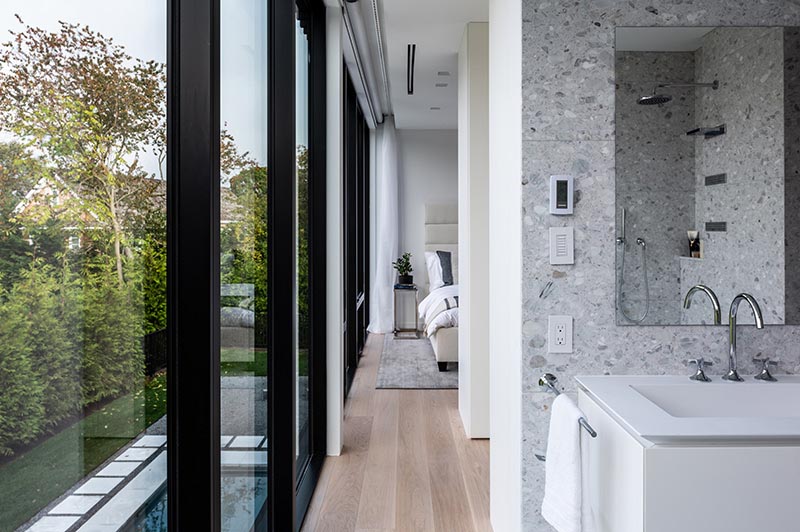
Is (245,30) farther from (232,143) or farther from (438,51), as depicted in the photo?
(438,51)

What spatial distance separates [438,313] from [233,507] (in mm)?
4161

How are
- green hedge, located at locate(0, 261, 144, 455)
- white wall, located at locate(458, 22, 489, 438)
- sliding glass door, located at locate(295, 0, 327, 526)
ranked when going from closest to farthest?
green hedge, located at locate(0, 261, 144, 455) → sliding glass door, located at locate(295, 0, 327, 526) → white wall, located at locate(458, 22, 489, 438)

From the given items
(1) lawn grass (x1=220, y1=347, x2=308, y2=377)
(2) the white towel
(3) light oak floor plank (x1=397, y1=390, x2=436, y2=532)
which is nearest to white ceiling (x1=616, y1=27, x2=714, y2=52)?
(2) the white towel

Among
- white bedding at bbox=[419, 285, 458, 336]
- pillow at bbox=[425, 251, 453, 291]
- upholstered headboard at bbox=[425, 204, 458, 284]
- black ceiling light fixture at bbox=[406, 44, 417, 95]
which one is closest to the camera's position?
black ceiling light fixture at bbox=[406, 44, 417, 95]

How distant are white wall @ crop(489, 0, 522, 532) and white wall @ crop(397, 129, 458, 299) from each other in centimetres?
562

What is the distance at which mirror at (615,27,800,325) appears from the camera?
1.98 metres

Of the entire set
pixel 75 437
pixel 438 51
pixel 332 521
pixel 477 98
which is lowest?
pixel 332 521

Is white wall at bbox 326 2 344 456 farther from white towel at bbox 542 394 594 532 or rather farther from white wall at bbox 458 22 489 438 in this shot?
white towel at bbox 542 394 594 532

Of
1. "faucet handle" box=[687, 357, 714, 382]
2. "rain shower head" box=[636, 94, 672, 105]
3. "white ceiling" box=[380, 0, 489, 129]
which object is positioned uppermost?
"white ceiling" box=[380, 0, 489, 129]

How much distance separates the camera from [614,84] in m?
1.97

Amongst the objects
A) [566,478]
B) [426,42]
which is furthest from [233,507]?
[426,42]

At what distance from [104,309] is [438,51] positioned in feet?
13.3

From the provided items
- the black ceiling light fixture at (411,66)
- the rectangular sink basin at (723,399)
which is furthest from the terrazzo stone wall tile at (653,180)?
the black ceiling light fixture at (411,66)

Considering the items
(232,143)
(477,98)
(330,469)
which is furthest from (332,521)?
(477,98)
